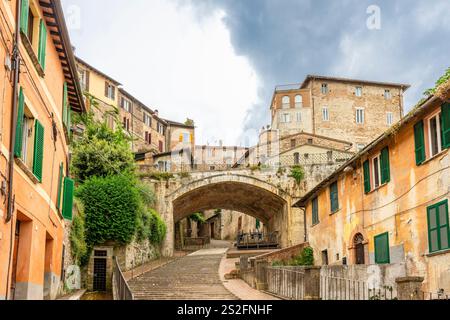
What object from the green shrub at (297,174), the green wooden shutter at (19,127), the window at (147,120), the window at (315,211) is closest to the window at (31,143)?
the green wooden shutter at (19,127)

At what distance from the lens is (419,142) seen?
16.6 m

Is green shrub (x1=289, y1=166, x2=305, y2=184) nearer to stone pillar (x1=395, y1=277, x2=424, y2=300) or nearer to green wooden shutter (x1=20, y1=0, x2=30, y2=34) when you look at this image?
stone pillar (x1=395, y1=277, x2=424, y2=300)

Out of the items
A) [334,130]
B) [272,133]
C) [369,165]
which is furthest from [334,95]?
[369,165]

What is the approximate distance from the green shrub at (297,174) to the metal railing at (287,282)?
58.5 ft

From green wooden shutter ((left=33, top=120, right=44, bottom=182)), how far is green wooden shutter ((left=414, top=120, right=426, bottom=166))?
10.1 metres

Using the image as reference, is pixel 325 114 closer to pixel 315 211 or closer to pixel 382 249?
pixel 315 211

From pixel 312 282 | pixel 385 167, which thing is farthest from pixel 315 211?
pixel 312 282

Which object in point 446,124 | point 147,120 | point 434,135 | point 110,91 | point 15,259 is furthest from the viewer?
point 147,120

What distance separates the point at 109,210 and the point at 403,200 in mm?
14492

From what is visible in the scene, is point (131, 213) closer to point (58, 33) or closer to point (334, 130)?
point (58, 33)

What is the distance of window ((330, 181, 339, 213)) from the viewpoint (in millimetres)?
24639

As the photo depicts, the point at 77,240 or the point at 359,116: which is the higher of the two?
the point at 359,116

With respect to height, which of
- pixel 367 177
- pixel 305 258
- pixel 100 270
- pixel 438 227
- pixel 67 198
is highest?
pixel 367 177
